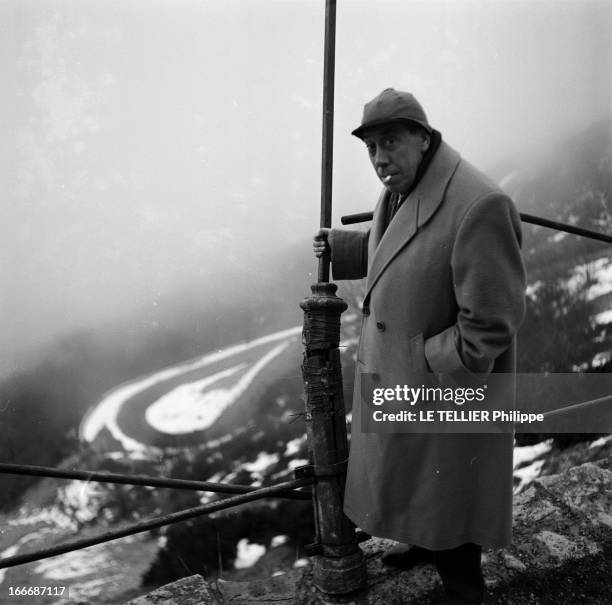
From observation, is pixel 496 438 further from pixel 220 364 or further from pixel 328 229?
pixel 220 364

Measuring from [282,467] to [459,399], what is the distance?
5.84 m

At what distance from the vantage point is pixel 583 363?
252 inches

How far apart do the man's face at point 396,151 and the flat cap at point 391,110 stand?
3cm

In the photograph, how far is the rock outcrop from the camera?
4.25 ft

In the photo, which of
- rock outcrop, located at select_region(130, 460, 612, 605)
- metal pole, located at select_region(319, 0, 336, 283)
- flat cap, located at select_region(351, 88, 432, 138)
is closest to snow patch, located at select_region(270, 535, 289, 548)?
rock outcrop, located at select_region(130, 460, 612, 605)

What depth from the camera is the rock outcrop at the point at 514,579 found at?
1.29m

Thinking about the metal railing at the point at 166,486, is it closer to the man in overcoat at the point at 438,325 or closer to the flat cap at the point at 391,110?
the man in overcoat at the point at 438,325

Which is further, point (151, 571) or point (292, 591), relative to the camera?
point (151, 571)

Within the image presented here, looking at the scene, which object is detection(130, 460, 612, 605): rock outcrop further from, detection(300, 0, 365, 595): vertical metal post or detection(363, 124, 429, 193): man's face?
detection(363, 124, 429, 193): man's face

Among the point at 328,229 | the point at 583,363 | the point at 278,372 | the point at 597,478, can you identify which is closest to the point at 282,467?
the point at 278,372

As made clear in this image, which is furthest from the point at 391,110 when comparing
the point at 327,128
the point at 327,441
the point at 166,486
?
the point at 166,486

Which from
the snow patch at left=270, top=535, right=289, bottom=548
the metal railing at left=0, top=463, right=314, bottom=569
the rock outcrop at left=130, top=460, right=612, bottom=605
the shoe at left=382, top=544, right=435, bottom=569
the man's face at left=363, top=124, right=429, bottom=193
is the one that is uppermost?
the man's face at left=363, top=124, right=429, bottom=193

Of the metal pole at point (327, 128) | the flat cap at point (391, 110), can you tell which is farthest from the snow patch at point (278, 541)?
the flat cap at point (391, 110)

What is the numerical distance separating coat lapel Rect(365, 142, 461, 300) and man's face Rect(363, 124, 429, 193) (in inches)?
1.4
